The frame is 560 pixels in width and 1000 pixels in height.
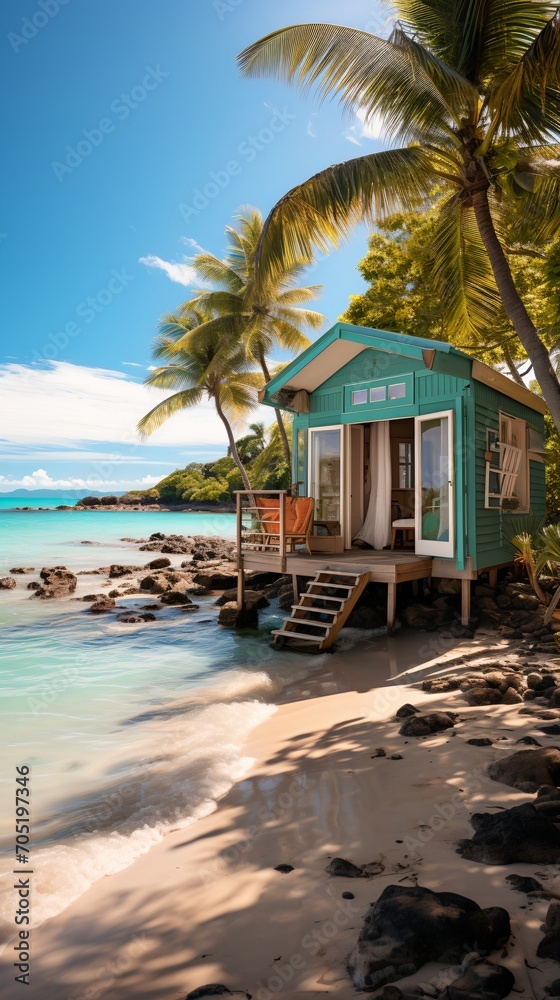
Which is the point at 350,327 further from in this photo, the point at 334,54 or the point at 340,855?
the point at 340,855

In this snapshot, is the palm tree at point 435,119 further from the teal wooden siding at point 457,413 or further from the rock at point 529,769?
the rock at point 529,769

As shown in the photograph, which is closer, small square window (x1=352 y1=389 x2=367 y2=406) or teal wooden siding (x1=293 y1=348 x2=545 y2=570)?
teal wooden siding (x1=293 y1=348 x2=545 y2=570)

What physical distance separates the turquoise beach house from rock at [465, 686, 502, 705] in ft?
11.1

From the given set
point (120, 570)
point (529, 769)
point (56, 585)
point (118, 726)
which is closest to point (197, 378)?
point (120, 570)

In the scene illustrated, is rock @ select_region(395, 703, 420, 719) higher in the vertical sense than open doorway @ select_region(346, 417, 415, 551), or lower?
lower

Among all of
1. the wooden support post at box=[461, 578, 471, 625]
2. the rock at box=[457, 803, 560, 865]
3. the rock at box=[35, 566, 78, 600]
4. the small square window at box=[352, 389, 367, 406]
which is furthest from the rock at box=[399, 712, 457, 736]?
the rock at box=[35, 566, 78, 600]

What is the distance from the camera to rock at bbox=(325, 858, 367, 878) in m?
3.01

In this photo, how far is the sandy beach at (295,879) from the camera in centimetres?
247

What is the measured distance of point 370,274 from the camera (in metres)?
18.7

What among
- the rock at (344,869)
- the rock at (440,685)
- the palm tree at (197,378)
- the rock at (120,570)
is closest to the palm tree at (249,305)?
the palm tree at (197,378)

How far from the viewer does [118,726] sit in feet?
21.4

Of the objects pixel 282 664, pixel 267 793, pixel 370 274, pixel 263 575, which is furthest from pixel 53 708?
pixel 370 274

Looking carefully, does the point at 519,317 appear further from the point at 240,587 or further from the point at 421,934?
the point at 421,934

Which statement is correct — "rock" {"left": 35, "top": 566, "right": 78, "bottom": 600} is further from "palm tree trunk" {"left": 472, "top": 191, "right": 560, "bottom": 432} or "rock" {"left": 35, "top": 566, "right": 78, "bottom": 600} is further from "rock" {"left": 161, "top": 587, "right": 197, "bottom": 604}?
"palm tree trunk" {"left": 472, "top": 191, "right": 560, "bottom": 432}
